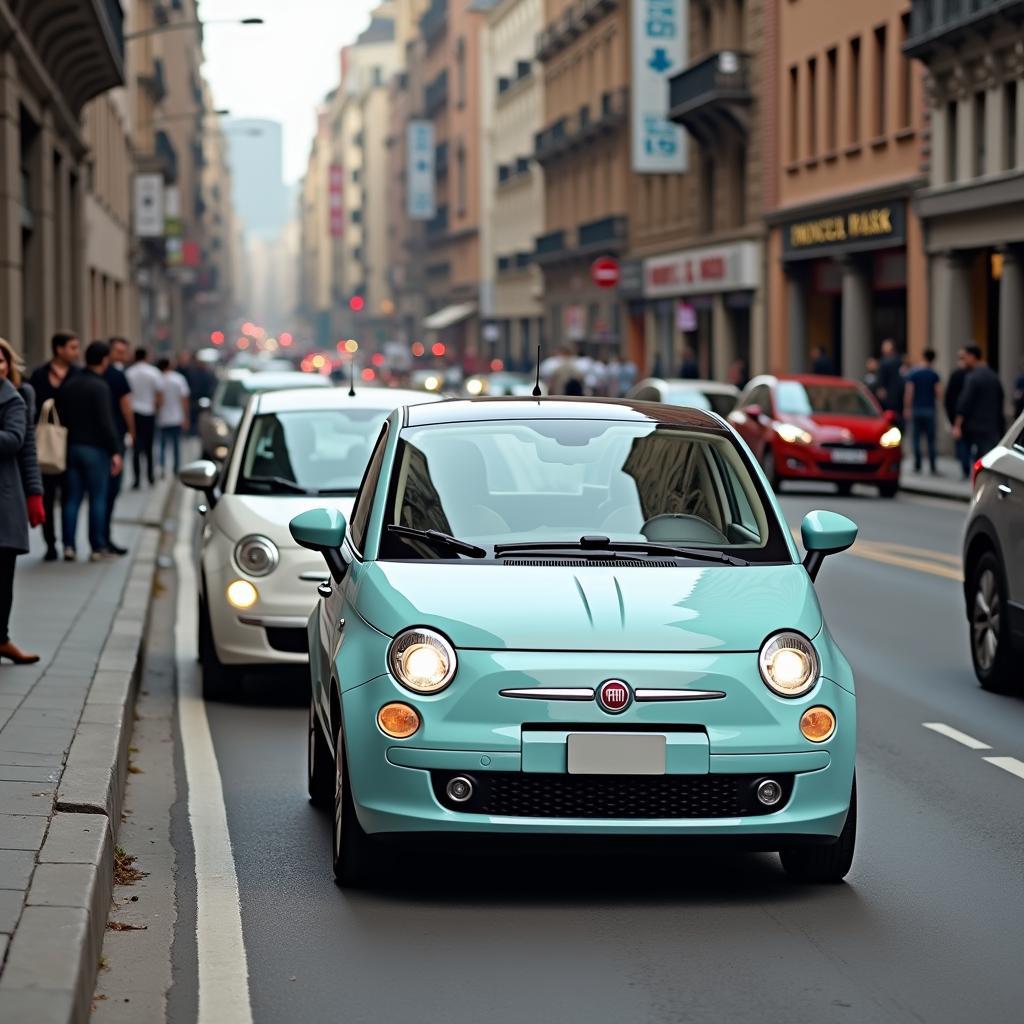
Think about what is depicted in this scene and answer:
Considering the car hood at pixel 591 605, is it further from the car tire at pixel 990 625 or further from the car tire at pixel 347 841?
the car tire at pixel 990 625

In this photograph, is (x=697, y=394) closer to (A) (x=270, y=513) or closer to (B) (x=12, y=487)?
(A) (x=270, y=513)

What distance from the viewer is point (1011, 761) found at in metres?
9.96

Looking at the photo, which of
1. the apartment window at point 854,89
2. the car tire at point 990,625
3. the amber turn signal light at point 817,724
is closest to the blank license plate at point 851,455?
the apartment window at point 854,89

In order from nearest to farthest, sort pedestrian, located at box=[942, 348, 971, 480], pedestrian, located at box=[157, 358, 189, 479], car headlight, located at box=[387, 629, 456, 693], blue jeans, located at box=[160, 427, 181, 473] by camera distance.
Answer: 1. car headlight, located at box=[387, 629, 456, 693]
2. pedestrian, located at box=[942, 348, 971, 480]
3. pedestrian, located at box=[157, 358, 189, 479]
4. blue jeans, located at box=[160, 427, 181, 473]

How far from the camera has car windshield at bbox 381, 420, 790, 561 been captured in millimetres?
7629

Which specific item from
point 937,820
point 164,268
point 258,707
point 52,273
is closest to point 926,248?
point 52,273

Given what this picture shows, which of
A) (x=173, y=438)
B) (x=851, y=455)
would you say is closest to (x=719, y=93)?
(x=173, y=438)

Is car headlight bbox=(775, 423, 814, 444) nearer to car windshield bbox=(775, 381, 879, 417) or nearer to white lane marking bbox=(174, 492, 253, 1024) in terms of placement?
car windshield bbox=(775, 381, 879, 417)

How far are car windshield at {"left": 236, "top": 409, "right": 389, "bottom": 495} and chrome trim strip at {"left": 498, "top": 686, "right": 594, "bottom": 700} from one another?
599cm

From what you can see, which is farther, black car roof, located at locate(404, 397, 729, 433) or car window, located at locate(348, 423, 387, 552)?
black car roof, located at locate(404, 397, 729, 433)

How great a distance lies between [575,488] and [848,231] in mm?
38505

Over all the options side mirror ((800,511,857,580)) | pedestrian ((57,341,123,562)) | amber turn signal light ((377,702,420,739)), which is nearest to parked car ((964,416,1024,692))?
side mirror ((800,511,857,580))

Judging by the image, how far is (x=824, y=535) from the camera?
7789 millimetres

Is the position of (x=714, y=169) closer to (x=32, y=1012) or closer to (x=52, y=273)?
(x=52, y=273)
